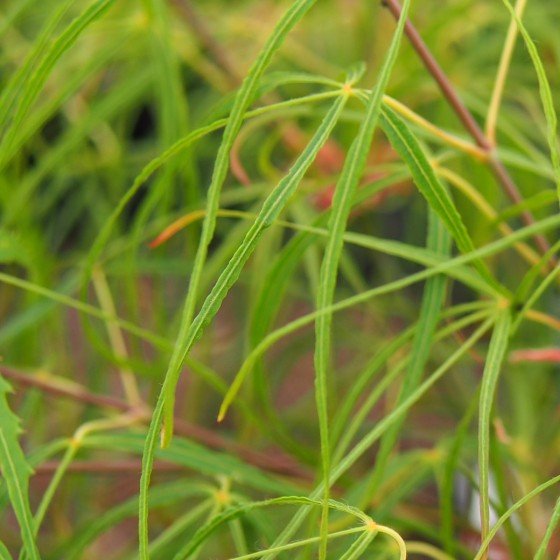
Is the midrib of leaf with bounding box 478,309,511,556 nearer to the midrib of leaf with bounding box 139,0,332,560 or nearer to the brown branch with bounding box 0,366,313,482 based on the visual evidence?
the midrib of leaf with bounding box 139,0,332,560

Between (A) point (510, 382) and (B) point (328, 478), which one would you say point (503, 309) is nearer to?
(B) point (328, 478)

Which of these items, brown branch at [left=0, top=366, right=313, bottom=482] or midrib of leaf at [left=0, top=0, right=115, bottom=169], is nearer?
midrib of leaf at [left=0, top=0, right=115, bottom=169]

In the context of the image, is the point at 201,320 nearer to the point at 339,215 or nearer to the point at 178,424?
the point at 339,215

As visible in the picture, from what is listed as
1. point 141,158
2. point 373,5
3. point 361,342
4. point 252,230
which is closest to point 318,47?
point 373,5

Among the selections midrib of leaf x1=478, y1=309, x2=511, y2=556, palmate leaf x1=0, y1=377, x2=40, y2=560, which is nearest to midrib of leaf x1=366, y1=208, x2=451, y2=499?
midrib of leaf x1=478, y1=309, x2=511, y2=556

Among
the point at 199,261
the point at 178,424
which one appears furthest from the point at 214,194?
the point at 178,424

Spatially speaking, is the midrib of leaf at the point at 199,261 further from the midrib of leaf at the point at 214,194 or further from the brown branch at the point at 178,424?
the brown branch at the point at 178,424
